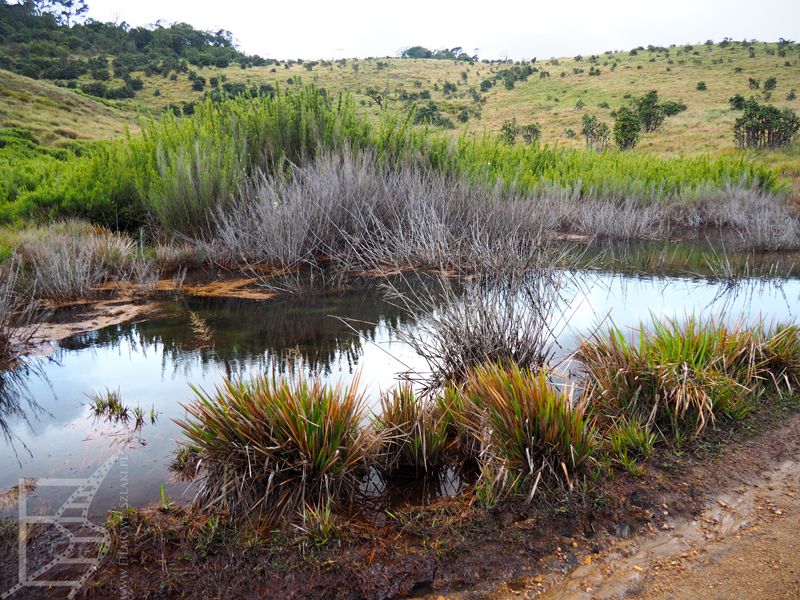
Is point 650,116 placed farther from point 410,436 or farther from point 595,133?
point 410,436

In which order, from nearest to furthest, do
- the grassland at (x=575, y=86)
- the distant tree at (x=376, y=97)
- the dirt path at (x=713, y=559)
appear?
the dirt path at (x=713, y=559), the distant tree at (x=376, y=97), the grassland at (x=575, y=86)

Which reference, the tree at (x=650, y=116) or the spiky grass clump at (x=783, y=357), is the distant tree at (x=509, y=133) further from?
the spiky grass clump at (x=783, y=357)

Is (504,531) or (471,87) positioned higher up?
(471,87)

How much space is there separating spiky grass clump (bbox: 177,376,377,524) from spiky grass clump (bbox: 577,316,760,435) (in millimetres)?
1738

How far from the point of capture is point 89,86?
157ft

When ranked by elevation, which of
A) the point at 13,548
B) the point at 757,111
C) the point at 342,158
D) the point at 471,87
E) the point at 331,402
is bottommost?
the point at 13,548

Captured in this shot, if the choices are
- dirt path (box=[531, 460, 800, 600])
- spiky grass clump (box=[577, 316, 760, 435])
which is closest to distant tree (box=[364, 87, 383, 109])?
spiky grass clump (box=[577, 316, 760, 435])

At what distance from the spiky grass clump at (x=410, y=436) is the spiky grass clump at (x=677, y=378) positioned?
3.56 ft

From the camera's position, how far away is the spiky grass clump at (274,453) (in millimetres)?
2986

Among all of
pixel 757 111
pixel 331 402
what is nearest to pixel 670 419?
pixel 331 402

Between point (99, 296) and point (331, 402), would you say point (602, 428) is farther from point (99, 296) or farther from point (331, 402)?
point (99, 296)

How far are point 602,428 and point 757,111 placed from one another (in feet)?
101

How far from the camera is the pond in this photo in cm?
363

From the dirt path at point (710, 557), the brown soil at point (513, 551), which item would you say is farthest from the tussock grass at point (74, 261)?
the dirt path at point (710, 557)
